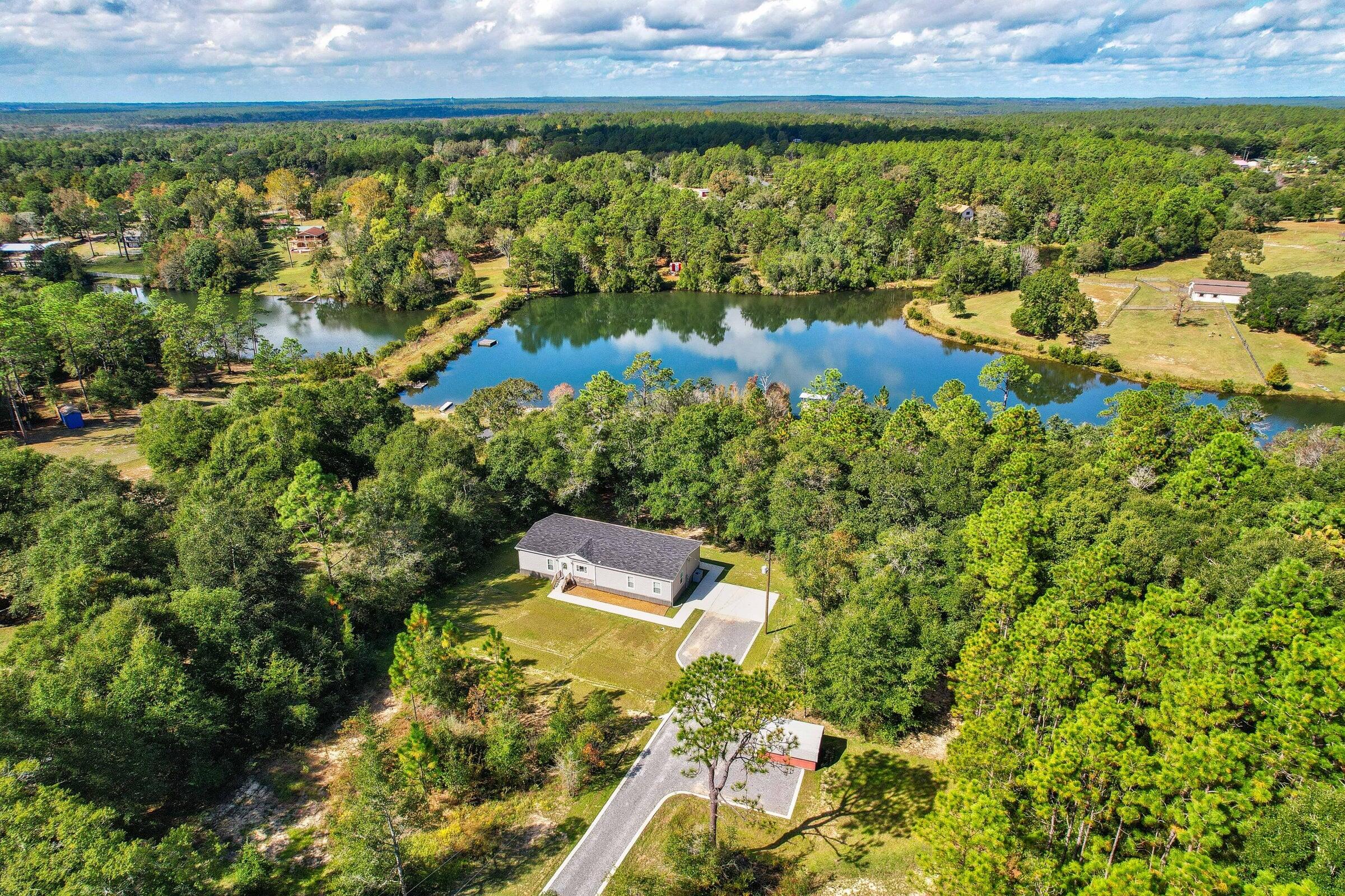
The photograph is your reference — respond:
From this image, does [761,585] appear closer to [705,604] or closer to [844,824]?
[705,604]

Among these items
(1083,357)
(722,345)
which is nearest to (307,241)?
(722,345)

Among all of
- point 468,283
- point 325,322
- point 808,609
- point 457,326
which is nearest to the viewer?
point 808,609

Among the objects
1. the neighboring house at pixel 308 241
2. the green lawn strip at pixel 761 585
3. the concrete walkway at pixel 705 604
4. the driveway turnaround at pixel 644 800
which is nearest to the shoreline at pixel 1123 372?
the green lawn strip at pixel 761 585

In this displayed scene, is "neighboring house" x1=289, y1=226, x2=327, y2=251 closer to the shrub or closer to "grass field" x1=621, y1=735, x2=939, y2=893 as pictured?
the shrub

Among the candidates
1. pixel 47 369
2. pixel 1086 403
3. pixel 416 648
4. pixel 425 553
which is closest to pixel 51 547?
pixel 425 553

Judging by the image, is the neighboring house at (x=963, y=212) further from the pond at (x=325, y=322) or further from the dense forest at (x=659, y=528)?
the pond at (x=325, y=322)

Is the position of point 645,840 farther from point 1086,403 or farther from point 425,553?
point 1086,403
